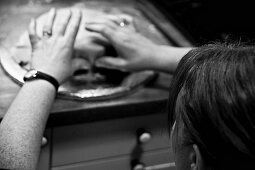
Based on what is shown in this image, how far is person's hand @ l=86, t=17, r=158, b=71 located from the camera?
88cm

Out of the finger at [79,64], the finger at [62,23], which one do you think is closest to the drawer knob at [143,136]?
the finger at [79,64]

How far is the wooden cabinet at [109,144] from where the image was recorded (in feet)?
2.66

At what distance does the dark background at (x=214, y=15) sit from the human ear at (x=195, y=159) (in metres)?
0.87

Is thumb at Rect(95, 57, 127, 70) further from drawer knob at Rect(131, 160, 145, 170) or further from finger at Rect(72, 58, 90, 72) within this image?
drawer knob at Rect(131, 160, 145, 170)

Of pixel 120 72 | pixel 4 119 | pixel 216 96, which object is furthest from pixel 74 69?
pixel 216 96

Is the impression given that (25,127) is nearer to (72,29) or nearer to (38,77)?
(38,77)

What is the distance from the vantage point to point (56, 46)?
841mm

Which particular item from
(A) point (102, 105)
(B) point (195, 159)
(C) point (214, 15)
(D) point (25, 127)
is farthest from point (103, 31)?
(C) point (214, 15)

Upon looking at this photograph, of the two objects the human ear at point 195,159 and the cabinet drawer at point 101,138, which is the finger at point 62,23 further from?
the human ear at point 195,159

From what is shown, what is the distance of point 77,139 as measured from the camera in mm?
815

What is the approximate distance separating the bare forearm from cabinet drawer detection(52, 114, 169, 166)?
10cm

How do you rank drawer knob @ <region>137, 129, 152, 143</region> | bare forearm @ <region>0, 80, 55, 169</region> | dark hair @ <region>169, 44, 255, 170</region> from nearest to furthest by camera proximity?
dark hair @ <region>169, 44, 255, 170</region> → bare forearm @ <region>0, 80, 55, 169</region> → drawer knob @ <region>137, 129, 152, 143</region>

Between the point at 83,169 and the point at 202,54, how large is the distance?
1.68ft

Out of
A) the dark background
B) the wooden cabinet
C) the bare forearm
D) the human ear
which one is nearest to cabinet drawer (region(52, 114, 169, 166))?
the wooden cabinet
